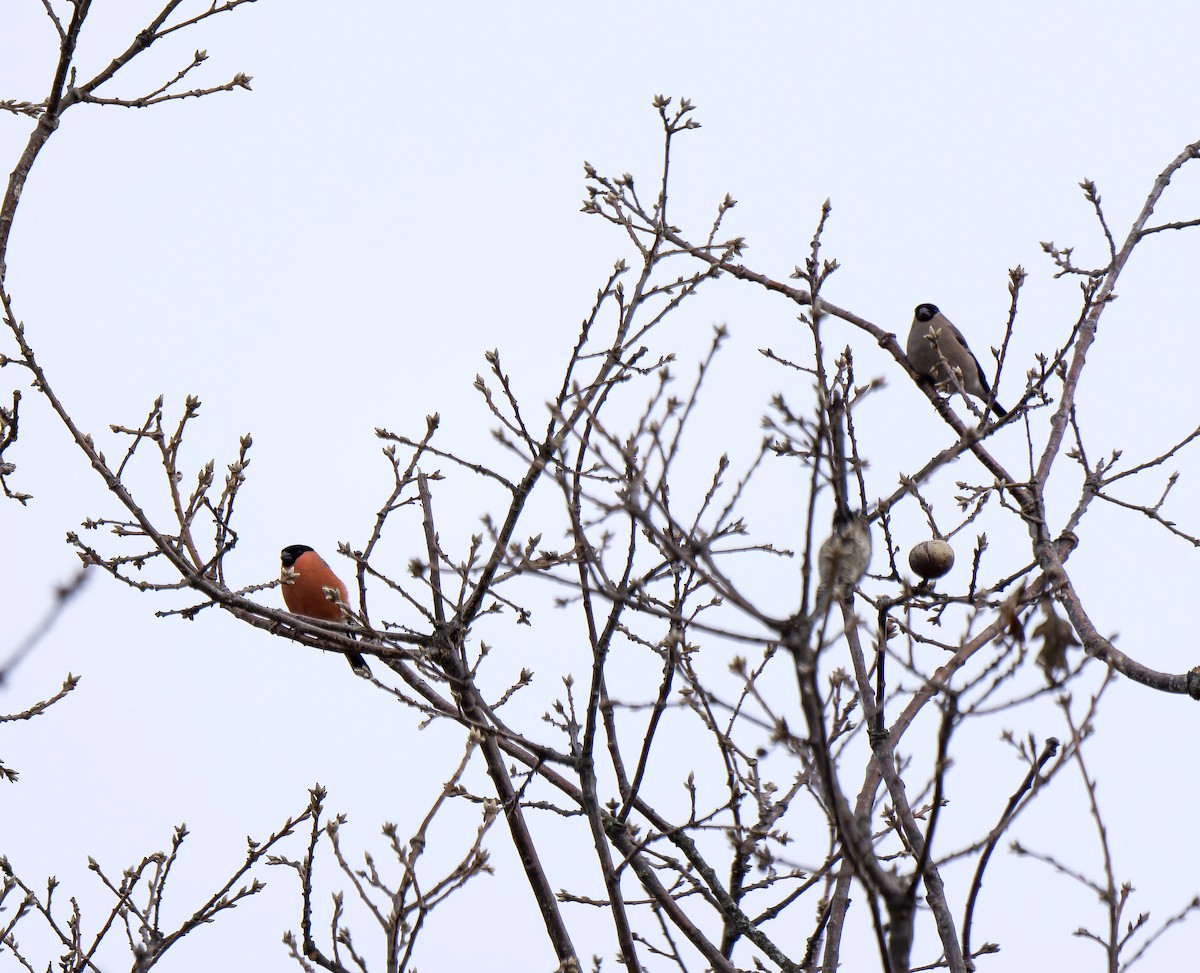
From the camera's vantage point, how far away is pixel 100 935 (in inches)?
170

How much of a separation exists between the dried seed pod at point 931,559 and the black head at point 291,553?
4894mm

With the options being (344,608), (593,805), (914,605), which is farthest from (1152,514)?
(344,608)

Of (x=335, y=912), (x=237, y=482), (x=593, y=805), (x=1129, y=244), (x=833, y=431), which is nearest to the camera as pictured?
(x=833, y=431)

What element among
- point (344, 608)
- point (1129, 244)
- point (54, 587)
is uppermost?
point (1129, 244)

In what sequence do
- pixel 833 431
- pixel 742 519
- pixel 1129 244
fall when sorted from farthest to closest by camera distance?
pixel 1129 244 < pixel 742 519 < pixel 833 431

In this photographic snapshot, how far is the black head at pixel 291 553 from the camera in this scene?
8365 millimetres

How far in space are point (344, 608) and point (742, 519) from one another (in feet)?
3.96

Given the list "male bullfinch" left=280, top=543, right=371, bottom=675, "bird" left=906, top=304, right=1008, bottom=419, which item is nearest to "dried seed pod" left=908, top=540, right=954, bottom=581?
"male bullfinch" left=280, top=543, right=371, bottom=675

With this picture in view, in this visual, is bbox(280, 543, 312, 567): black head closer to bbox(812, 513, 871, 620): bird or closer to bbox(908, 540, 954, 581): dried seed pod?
bbox(908, 540, 954, 581): dried seed pod

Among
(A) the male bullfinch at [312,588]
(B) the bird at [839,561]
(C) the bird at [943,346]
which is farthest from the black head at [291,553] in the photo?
(B) the bird at [839,561]

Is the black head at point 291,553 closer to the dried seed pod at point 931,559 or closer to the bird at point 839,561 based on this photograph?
the dried seed pod at point 931,559

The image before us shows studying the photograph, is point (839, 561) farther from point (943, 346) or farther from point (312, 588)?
point (943, 346)

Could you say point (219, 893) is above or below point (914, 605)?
below

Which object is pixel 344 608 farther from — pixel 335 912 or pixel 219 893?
pixel 219 893
